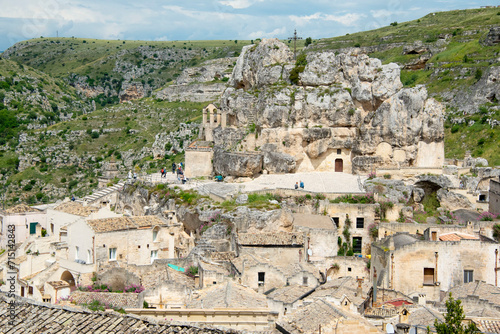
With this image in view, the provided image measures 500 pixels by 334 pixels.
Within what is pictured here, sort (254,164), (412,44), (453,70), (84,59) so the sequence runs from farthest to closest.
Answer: (84,59)
(412,44)
(453,70)
(254,164)

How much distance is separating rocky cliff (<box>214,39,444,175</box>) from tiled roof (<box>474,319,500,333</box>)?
2900cm

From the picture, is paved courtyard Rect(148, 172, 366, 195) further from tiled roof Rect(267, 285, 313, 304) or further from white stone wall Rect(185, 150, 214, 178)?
tiled roof Rect(267, 285, 313, 304)

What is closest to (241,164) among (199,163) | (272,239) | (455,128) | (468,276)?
(199,163)

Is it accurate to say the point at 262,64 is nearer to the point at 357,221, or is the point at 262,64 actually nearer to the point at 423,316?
the point at 357,221

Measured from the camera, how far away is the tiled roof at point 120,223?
37.4 meters

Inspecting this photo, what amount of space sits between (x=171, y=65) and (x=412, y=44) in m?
77.4

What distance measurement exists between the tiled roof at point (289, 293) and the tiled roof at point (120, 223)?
13.6 meters

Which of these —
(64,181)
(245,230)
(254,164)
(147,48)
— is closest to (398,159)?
(254,164)

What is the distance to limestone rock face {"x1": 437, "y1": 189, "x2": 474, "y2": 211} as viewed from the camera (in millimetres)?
44938

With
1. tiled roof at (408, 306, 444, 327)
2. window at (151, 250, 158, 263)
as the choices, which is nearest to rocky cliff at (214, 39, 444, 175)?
window at (151, 250, 158, 263)

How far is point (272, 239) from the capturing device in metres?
34.3

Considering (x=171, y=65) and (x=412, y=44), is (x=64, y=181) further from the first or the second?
(x=171, y=65)

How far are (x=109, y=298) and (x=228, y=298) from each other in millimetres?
8985

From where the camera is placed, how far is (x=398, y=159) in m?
51.4
